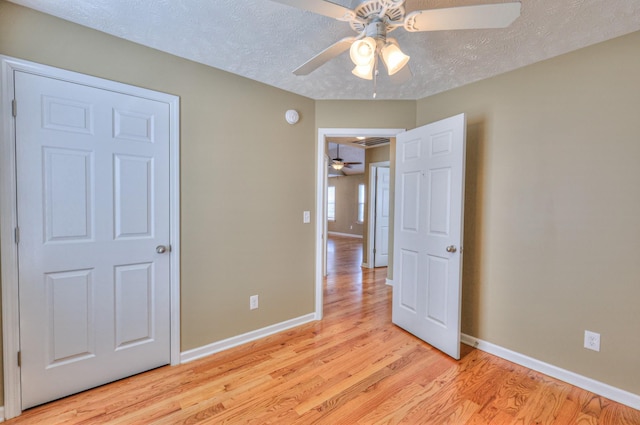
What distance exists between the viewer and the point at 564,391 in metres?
1.90

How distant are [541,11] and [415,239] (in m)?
1.80

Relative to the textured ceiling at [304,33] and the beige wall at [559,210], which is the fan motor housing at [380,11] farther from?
the beige wall at [559,210]

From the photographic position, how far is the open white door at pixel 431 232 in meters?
2.26

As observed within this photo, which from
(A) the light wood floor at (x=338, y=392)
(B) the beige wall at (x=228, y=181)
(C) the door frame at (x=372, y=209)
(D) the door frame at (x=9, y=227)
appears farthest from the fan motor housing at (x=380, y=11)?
(C) the door frame at (x=372, y=209)

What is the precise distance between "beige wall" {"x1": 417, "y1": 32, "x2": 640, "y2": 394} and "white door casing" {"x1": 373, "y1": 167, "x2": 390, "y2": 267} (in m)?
2.73

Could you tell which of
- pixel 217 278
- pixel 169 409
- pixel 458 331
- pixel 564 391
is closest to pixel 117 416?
pixel 169 409

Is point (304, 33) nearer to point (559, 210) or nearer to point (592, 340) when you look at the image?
point (559, 210)

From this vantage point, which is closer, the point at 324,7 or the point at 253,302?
the point at 324,7

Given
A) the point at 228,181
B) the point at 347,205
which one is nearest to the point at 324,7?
the point at 228,181

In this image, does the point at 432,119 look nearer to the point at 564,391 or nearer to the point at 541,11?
the point at 541,11

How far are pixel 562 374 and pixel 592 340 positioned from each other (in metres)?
0.33

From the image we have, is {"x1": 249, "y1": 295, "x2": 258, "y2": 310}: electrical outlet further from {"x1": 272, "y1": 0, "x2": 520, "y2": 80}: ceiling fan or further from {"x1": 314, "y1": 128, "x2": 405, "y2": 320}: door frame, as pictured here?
{"x1": 272, "y1": 0, "x2": 520, "y2": 80}: ceiling fan

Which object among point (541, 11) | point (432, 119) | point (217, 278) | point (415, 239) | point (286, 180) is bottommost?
point (217, 278)

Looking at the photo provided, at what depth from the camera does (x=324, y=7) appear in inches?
45.6
